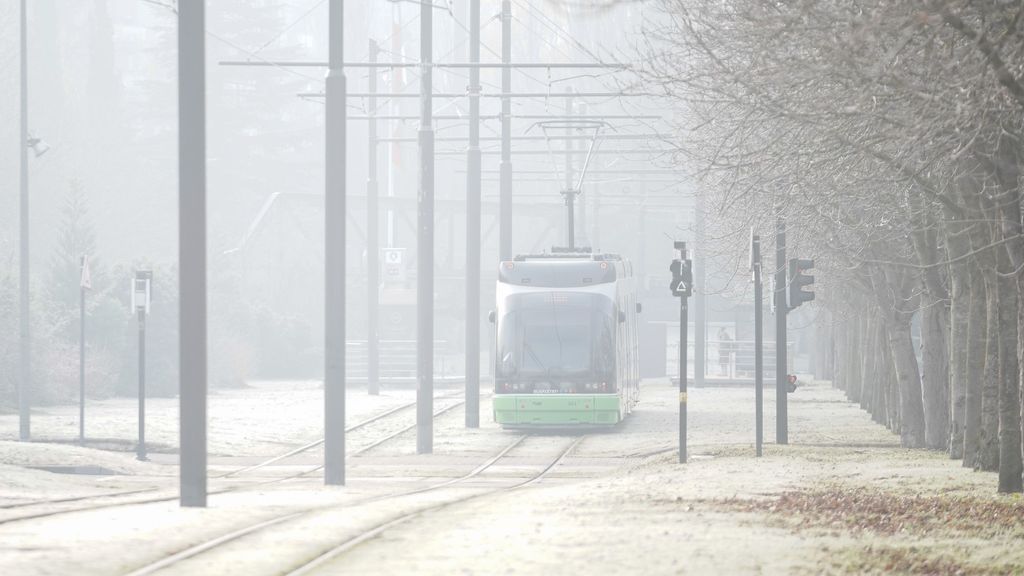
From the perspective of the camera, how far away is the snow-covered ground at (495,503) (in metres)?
12.3

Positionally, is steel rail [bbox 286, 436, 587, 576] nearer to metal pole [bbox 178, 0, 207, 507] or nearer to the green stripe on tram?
metal pole [bbox 178, 0, 207, 507]

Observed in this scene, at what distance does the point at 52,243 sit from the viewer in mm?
75375

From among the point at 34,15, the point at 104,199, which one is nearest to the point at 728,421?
the point at 104,199

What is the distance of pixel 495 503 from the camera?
57.8ft

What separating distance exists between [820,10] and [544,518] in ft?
16.3

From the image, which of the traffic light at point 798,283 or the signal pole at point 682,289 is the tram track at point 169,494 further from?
the traffic light at point 798,283

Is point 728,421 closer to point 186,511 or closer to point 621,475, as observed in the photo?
point 621,475

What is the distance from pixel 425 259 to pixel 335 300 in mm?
9086

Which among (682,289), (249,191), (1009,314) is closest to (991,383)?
(1009,314)

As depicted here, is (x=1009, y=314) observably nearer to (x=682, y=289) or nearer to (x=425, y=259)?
(x=682, y=289)

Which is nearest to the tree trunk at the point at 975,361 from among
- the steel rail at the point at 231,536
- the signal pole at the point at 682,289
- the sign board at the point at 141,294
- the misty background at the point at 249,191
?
the signal pole at the point at 682,289

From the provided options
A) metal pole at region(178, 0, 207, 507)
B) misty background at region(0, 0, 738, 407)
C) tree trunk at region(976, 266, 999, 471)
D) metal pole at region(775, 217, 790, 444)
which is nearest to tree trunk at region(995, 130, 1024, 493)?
tree trunk at region(976, 266, 999, 471)

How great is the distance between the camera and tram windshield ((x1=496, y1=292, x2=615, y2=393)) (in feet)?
110

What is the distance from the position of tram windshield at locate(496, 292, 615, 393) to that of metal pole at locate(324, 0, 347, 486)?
1260cm
